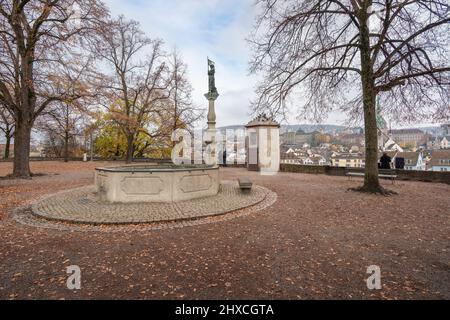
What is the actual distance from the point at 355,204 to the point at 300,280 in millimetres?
6074

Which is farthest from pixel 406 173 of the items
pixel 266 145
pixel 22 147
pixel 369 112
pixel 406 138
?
pixel 406 138

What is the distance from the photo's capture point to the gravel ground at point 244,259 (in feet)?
10.6

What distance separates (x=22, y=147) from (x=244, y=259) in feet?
51.1

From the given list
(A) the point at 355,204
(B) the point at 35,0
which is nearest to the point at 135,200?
(A) the point at 355,204

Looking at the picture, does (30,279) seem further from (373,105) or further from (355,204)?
(373,105)

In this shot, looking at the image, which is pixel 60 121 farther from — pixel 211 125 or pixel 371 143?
pixel 371 143

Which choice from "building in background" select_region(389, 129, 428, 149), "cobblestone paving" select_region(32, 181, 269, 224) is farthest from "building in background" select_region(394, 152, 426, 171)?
"cobblestone paving" select_region(32, 181, 269, 224)

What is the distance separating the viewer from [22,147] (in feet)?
45.9

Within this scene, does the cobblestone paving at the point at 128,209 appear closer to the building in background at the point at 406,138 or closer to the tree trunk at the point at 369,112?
the tree trunk at the point at 369,112

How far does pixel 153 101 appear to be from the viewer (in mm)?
26672

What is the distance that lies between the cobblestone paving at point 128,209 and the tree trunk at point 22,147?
23.7 feet

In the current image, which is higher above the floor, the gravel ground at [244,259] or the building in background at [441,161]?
the building in background at [441,161]
